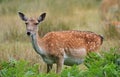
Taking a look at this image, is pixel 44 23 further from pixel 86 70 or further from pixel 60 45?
pixel 86 70

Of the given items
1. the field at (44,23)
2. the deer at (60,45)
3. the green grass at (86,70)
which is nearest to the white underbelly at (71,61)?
the deer at (60,45)

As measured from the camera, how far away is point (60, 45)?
396 inches

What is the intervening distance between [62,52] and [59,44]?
0.61 ft

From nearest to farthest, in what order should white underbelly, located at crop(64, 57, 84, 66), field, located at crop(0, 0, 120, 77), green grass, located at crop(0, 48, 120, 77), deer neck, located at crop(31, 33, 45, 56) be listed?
green grass, located at crop(0, 48, 120, 77), deer neck, located at crop(31, 33, 45, 56), white underbelly, located at crop(64, 57, 84, 66), field, located at crop(0, 0, 120, 77)

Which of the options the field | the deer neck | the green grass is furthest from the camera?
the field

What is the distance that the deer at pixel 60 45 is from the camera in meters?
9.77

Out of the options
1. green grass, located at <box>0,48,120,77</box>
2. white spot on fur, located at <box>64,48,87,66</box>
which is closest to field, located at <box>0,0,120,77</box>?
white spot on fur, located at <box>64,48,87,66</box>

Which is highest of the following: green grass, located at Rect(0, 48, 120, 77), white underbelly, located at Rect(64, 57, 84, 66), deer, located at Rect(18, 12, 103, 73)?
green grass, located at Rect(0, 48, 120, 77)

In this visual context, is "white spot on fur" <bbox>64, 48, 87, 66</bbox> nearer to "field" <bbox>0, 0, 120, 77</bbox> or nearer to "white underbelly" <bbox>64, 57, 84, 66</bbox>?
"white underbelly" <bbox>64, 57, 84, 66</bbox>

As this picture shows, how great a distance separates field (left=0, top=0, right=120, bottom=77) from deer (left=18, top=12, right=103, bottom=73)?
402 millimetres

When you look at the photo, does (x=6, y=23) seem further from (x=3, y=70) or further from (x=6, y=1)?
Answer: (x=3, y=70)

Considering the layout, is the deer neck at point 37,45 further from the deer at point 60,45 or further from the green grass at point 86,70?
the green grass at point 86,70

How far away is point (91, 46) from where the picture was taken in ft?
33.8

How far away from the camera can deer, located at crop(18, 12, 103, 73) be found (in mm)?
9773
